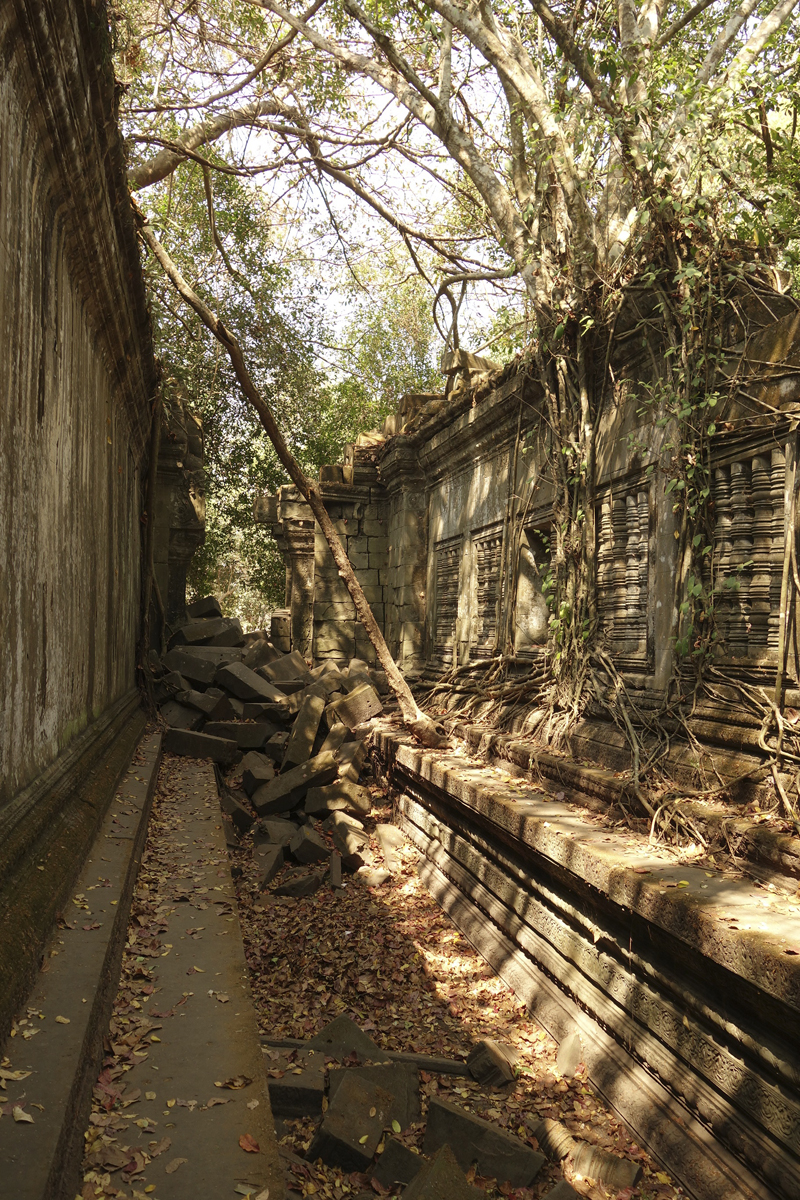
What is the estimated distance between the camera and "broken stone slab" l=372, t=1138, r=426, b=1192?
236 cm

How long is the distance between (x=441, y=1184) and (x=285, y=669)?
6.96 metres

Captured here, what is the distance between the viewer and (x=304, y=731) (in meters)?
7.10

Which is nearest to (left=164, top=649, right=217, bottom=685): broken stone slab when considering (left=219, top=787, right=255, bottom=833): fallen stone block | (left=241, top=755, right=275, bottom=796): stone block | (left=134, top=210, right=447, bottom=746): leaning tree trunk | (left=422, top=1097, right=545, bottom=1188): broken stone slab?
(left=241, top=755, right=275, bottom=796): stone block

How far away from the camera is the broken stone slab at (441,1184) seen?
1.96 m

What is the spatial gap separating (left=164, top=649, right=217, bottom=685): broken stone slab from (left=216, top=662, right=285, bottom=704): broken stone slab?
100 mm

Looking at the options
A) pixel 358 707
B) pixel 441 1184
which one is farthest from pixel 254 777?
pixel 441 1184

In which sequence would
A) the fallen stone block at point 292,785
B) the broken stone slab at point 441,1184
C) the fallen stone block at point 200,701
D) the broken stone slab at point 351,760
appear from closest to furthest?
the broken stone slab at point 441,1184, the fallen stone block at point 292,785, the broken stone slab at point 351,760, the fallen stone block at point 200,701

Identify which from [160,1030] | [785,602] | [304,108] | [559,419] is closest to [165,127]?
[304,108]

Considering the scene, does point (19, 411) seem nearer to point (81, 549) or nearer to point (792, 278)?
point (81, 549)

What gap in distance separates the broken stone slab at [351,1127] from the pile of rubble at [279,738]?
8.52ft

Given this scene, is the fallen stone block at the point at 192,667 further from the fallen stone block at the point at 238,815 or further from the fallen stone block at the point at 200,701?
the fallen stone block at the point at 238,815

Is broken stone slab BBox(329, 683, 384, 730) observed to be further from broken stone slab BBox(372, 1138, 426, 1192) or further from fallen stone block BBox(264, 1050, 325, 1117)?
broken stone slab BBox(372, 1138, 426, 1192)

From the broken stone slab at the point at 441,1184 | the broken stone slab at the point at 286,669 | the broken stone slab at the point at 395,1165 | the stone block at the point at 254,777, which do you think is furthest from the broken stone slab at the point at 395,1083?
the broken stone slab at the point at 286,669

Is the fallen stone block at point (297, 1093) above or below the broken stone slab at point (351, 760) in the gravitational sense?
below
